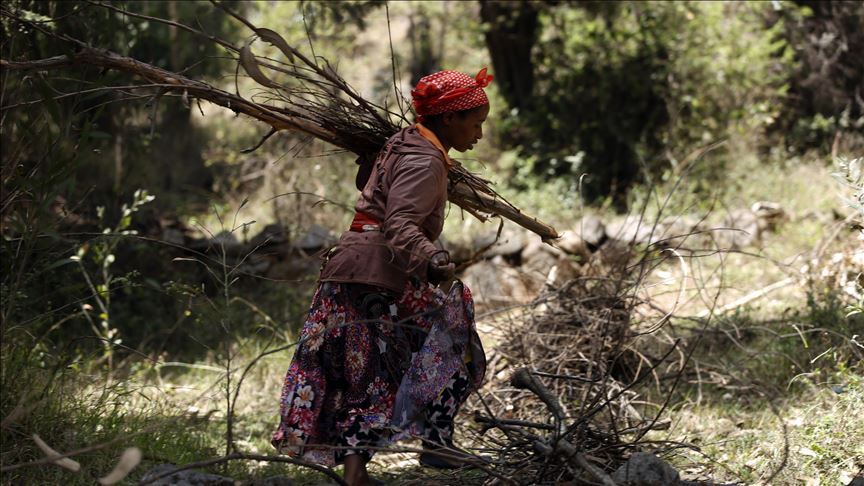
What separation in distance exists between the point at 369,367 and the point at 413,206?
2.04ft

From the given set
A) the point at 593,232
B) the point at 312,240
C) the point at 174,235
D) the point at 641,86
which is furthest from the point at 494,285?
the point at 641,86

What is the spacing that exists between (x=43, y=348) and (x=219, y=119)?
9226mm

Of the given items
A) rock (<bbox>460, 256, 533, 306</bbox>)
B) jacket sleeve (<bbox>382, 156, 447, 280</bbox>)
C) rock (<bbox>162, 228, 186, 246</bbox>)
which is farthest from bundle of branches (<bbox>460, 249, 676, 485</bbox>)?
rock (<bbox>162, 228, 186, 246</bbox>)

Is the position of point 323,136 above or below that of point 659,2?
below

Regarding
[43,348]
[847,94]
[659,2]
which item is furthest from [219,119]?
[43,348]

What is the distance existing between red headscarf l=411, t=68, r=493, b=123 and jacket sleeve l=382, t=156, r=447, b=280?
9.1 inches

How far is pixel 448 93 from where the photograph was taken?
10.4ft

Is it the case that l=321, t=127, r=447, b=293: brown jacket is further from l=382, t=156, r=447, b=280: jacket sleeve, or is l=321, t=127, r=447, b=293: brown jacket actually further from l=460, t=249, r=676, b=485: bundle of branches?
l=460, t=249, r=676, b=485: bundle of branches

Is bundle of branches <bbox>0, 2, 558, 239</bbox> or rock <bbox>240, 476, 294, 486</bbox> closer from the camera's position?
rock <bbox>240, 476, 294, 486</bbox>

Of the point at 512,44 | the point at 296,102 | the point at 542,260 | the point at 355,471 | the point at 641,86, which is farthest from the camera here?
the point at 512,44

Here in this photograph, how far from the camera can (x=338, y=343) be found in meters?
3.20

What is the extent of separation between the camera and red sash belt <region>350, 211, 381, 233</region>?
10.3 feet

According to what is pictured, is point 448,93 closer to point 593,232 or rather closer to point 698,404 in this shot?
point 698,404

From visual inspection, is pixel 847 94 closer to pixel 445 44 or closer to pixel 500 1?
pixel 500 1
